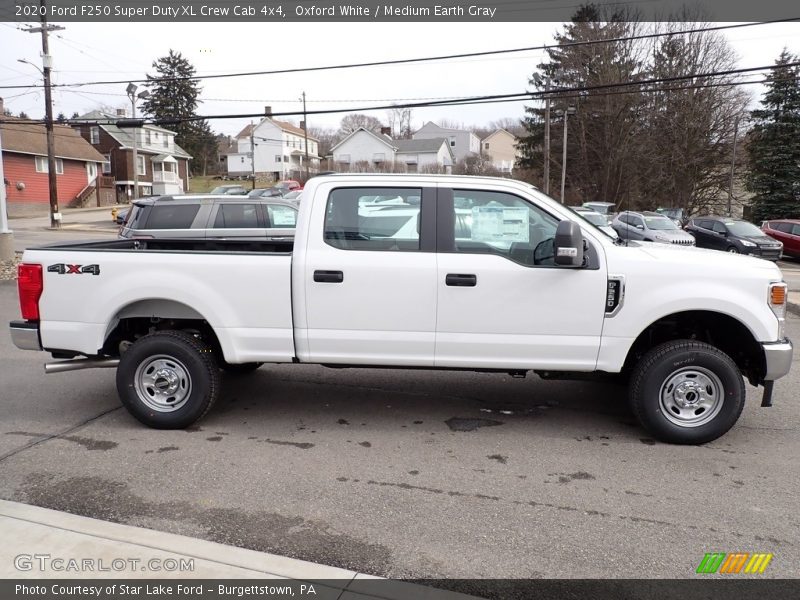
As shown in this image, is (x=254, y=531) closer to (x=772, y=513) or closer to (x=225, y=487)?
(x=225, y=487)

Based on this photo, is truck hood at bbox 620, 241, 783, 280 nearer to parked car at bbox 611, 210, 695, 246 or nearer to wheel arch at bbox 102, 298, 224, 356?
wheel arch at bbox 102, 298, 224, 356

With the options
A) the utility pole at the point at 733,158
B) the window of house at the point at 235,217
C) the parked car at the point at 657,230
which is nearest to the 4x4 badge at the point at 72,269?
the window of house at the point at 235,217

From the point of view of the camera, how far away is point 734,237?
74.7 ft

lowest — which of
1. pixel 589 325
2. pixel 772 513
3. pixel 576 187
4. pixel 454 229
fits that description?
pixel 772 513

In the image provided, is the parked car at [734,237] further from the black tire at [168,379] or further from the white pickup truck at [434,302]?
the black tire at [168,379]

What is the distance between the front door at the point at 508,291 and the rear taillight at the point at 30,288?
325 centimetres

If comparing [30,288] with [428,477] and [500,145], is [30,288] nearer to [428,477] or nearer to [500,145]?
[428,477]

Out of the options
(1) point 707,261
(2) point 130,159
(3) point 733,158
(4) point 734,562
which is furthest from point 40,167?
(4) point 734,562

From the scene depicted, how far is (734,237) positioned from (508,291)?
21.5m

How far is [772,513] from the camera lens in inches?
149

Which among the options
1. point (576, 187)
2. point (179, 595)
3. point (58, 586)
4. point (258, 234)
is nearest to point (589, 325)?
point (179, 595)

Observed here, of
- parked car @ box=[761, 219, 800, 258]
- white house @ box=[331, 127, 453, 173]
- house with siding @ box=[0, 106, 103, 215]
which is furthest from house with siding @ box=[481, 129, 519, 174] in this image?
parked car @ box=[761, 219, 800, 258]

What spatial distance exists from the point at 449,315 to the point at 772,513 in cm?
245

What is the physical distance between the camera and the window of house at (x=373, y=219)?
4871 millimetres
